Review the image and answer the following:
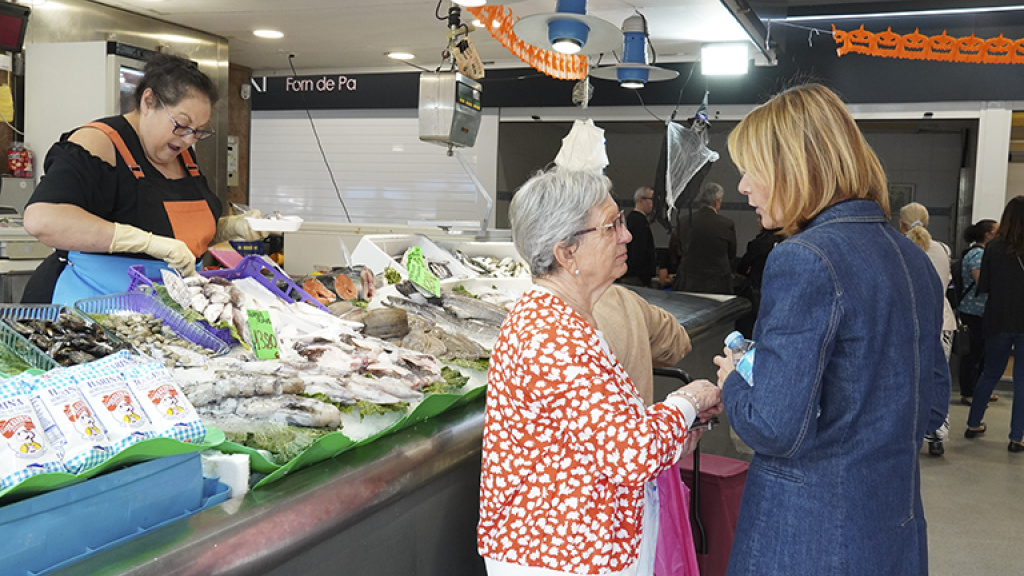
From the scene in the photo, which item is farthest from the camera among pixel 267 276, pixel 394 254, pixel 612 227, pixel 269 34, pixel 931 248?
pixel 269 34

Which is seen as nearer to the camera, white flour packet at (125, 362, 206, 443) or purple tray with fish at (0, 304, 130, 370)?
white flour packet at (125, 362, 206, 443)

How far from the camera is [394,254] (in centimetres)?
443

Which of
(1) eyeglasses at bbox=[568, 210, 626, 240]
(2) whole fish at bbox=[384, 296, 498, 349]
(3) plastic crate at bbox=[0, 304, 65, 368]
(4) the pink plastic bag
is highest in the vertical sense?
(1) eyeglasses at bbox=[568, 210, 626, 240]

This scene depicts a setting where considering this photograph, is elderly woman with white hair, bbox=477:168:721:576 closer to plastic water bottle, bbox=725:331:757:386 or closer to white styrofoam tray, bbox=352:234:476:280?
plastic water bottle, bbox=725:331:757:386

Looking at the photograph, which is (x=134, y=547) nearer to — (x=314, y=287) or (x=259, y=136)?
(x=314, y=287)

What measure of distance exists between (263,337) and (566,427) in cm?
108

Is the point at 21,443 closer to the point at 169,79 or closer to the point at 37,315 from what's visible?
the point at 37,315

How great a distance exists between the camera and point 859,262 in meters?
1.65

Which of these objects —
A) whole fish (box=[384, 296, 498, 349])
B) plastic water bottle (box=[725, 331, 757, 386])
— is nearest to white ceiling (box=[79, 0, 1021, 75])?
whole fish (box=[384, 296, 498, 349])

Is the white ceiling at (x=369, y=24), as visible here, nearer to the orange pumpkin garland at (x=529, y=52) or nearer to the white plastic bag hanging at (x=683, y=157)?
the orange pumpkin garland at (x=529, y=52)

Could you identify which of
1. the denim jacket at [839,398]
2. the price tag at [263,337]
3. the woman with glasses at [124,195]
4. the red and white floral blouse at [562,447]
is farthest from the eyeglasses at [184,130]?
the denim jacket at [839,398]

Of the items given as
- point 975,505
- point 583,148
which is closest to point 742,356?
point 583,148

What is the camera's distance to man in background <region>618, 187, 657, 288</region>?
898cm

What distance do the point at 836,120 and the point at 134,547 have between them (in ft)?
5.02
